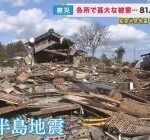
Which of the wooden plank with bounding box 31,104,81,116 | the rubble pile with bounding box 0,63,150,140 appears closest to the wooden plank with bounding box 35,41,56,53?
the rubble pile with bounding box 0,63,150,140

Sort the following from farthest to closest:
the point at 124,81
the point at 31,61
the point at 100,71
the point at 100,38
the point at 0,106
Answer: the point at 100,38 → the point at 31,61 → the point at 100,71 → the point at 124,81 → the point at 0,106

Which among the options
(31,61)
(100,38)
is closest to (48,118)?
(31,61)

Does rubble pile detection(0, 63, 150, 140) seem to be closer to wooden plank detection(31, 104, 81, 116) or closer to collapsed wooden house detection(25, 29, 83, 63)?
wooden plank detection(31, 104, 81, 116)

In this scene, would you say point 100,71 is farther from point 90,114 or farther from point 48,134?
point 48,134

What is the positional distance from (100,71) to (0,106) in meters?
15.4

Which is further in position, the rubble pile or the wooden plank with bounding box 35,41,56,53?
the wooden plank with bounding box 35,41,56,53

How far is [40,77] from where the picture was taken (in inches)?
949

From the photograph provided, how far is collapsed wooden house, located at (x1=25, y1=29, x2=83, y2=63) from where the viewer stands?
114 ft

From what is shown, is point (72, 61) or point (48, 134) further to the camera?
point (72, 61)

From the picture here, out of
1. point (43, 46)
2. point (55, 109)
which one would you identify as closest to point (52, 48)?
point (43, 46)

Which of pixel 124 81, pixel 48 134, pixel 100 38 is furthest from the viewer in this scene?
pixel 100 38

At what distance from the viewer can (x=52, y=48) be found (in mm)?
35531

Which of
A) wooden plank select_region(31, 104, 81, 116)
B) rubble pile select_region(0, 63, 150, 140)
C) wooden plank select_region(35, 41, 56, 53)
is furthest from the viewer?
wooden plank select_region(35, 41, 56, 53)

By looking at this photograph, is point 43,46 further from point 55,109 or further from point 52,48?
point 55,109
